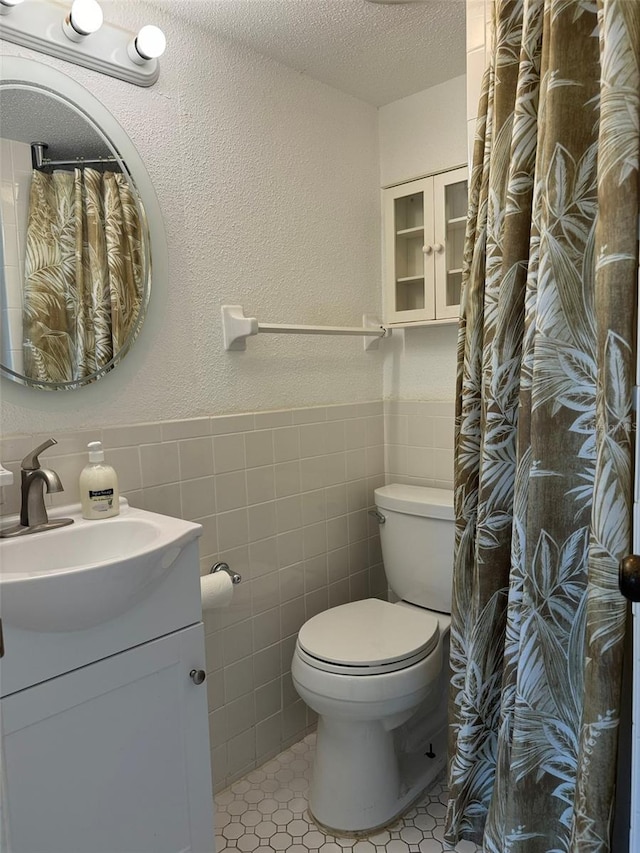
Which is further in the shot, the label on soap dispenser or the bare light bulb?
the bare light bulb

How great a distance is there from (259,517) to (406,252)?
1103mm

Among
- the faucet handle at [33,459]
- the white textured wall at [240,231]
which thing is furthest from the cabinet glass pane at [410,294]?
the faucet handle at [33,459]

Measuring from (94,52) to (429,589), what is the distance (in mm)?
1722

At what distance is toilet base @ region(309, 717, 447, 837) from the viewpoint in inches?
62.9

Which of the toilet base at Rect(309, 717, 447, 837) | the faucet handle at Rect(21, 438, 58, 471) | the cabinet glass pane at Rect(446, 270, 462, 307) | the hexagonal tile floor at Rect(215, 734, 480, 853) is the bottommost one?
the hexagonal tile floor at Rect(215, 734, 480, 853)

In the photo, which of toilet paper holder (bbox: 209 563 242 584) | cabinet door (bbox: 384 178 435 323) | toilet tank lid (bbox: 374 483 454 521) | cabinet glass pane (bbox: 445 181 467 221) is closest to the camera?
toilet paper holder (bbox: 209 563 242 584)

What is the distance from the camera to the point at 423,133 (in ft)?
6.91

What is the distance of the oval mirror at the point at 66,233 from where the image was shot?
1322 millimetres

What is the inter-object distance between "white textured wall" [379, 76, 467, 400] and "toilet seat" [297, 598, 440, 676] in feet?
2.59

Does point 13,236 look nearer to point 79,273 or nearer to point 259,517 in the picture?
point 79,273

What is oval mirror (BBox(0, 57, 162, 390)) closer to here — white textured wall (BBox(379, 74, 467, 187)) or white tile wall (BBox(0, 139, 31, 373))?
white tile wall (BBox(0, 139, 31, 373))

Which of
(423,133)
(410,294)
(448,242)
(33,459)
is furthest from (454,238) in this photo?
(33,459)

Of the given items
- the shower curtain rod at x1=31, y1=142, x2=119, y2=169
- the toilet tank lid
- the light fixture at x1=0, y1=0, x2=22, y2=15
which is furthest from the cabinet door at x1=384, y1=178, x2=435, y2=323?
the light fixture at x1=0, y1=0, x2=22, y2=15

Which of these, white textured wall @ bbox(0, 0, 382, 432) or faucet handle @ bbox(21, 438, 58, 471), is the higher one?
white textured wall @ bbox(0, 0, 382, 432)
